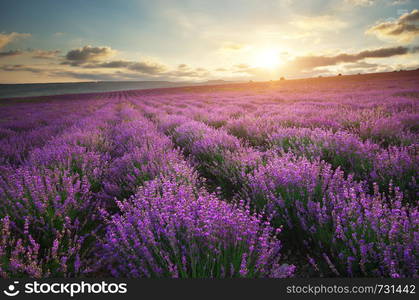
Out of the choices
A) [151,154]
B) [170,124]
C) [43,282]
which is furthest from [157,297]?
[170,124]

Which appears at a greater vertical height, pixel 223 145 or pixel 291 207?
pixel 223 145

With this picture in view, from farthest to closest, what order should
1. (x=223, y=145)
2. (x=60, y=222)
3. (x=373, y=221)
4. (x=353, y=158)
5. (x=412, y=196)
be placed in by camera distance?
(x=223, y=145), (x=353, y=158), (x=412, y=196), (x=60, y=222), (x=373, y=221)

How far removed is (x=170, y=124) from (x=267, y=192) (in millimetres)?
5157

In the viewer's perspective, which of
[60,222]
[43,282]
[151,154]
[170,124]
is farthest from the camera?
[170,124]

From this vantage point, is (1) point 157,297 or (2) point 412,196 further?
(2) point 412,196

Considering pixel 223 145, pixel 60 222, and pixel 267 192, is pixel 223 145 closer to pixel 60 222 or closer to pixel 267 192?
pixel 267 192

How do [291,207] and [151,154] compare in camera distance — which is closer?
[291,207]

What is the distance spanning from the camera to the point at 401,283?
3.92 ft

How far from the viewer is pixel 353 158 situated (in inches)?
115

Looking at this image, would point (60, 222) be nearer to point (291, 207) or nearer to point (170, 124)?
point (291, 207)

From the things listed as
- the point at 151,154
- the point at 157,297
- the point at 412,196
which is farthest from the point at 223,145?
the point at 157,297

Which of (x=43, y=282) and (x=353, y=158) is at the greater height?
(x=353, y=158)

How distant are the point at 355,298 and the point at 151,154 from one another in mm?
2645

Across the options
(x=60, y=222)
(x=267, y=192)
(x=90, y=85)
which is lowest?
(x=60, y=222)
